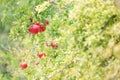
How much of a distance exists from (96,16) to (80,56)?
17 centimetres

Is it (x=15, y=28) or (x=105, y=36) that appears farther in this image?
(x=15, y=28)

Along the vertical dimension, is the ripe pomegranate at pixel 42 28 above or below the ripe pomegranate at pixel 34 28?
below

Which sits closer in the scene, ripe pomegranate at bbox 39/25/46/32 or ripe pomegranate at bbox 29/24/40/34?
ripe pomegranate at bbox 29/24/40/34

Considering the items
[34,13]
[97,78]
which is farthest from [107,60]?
[34,13]

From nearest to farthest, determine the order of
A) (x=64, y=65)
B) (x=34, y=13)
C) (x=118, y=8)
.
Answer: (x=118, y=8), (x=64, y=65), (x=34, y=13)

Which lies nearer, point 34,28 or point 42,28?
point 34,28

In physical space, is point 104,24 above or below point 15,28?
above

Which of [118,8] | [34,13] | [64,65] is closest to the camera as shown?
[118,8]

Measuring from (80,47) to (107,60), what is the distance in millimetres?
119

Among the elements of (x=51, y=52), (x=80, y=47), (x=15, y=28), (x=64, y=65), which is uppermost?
(x=80, y=47)

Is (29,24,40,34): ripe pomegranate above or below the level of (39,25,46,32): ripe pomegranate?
above

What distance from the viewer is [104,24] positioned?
1.50 m

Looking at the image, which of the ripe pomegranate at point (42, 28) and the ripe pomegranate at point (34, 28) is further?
the ripe pomegranate at point (42, 28)

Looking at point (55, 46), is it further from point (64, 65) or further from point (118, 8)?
point (118, 8)
